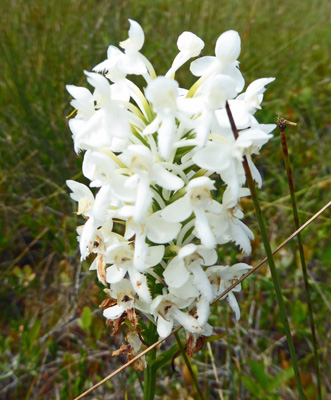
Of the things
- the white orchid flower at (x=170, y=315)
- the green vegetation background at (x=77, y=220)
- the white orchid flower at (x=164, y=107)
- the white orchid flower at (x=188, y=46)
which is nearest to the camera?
the white orchid flower at (x=164, y=107)

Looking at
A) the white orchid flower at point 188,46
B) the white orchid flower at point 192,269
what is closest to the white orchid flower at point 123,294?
the white orchid flower at point 192,269

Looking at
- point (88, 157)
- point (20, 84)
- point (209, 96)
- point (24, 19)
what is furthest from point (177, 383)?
point (24, 19)

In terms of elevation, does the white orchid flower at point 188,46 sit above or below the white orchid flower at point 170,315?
above

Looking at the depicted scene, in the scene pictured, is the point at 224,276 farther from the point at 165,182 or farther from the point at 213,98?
the point at 213,98

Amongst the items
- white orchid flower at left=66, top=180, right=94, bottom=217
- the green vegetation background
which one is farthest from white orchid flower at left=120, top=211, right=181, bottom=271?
the green vegetation background

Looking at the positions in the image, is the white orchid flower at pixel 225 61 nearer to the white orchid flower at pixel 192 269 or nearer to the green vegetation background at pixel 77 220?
the white orchid flower at pixel 192 269

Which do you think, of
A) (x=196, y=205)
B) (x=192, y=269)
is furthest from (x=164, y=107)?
(x=192, y=269)
